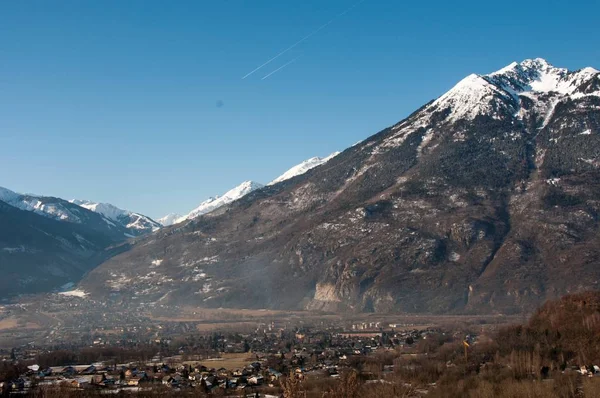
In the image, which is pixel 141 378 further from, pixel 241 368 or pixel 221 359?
pixel 221 359

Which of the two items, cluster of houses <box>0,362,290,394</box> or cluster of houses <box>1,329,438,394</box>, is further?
cluster of houses <box>1,329,438,394</box>

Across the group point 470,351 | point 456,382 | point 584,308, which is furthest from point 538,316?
point 456,382

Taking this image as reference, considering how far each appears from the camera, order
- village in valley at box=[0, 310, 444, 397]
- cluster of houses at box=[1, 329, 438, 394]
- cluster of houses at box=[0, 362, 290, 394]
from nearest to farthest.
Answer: cluster of houses at box=[0, 362, 290, 394]
cluster of houses at box=[1, 329, 438, 394]
village in valley at box=[0, 310, 444, 397]

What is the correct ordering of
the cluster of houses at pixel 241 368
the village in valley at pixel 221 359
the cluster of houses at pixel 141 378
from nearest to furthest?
the cluster of houses at pixel 141 378, the cluster of houses at pixel 241 368, the village in valley at pixel 221 359

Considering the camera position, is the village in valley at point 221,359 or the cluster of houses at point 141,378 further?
the village in valley at point 221,359

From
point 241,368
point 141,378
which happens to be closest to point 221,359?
point 241,368

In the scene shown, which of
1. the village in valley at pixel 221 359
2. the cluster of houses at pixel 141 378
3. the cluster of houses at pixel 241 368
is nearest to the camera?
the cluster of houses at pixel 141 378

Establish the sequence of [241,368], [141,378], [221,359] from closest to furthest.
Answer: [141,378] → [241,368] → [221,359]

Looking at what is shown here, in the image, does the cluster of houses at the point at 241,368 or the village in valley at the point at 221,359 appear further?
the village in valley at the point at 221,359

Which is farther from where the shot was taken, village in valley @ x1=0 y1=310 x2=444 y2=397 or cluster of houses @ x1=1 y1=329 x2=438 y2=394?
village in valley @ x1=0 y1=310 x2=444 y2=397

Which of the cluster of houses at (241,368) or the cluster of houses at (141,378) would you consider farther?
the cluster of houses at (241,368)

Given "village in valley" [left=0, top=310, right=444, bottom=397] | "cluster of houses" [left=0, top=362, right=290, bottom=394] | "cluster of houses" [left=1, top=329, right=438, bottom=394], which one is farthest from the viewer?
"village in valley" [left=0, top=310, right=444, bottom=397]
